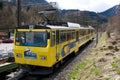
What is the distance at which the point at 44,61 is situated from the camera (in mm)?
12570

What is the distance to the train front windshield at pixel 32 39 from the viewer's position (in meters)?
12.7

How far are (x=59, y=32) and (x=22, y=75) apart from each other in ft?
10.3

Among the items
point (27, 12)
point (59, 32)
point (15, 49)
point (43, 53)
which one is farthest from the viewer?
point (27, 12)

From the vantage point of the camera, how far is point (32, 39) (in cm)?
1296

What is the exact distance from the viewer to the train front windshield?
12672mm

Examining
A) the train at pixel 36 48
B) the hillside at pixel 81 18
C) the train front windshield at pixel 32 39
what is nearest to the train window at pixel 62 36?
the train at pixel 36 48

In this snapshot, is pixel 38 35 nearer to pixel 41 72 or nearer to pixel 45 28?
pixel 45 28

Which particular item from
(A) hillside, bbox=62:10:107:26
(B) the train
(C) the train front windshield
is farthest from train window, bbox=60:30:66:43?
(A) hillside, bbox=62:10:107:26

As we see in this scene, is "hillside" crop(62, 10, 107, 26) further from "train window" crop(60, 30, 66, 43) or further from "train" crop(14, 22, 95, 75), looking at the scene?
"train" crop(14, 22, 95, 75)

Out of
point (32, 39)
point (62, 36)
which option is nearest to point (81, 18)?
point (62, 36)

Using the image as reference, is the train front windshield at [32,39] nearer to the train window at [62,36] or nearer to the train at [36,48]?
the train at [36,48]

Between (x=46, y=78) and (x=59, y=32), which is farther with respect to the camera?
(x=59, y=32)

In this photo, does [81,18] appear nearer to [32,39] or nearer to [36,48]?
[32,39]

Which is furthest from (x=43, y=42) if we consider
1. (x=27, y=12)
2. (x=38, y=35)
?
(x=27, y=12)
